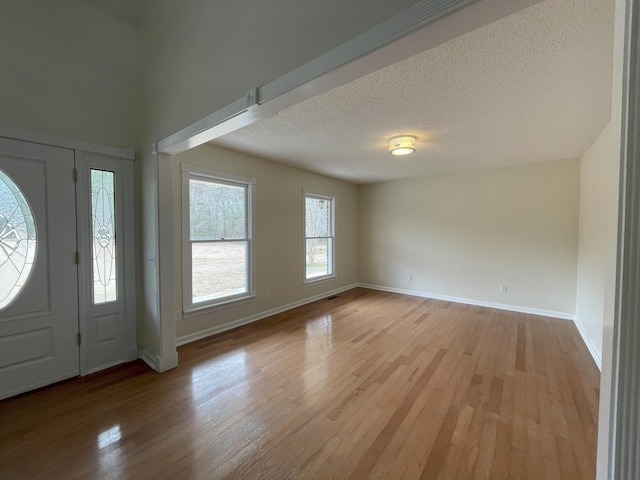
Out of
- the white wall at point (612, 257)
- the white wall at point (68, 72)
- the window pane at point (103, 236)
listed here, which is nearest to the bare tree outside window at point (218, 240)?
the window pane at point (103, 236)

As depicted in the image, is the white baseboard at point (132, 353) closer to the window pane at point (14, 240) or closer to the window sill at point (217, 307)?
the window sill at point (217, 307)

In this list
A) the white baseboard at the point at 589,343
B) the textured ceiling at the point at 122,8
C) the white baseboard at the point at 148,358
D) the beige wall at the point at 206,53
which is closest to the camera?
the beige wall at the point at 206,53

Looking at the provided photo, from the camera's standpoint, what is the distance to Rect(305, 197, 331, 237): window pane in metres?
5.17

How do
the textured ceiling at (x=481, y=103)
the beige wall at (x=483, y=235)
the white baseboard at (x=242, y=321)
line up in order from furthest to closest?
the beige wall at (x=483, y=235), the white baseboard at (x=242, y=321), the textured ceiling at (x=481, y=103)

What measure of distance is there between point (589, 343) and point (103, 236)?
17.8 ft

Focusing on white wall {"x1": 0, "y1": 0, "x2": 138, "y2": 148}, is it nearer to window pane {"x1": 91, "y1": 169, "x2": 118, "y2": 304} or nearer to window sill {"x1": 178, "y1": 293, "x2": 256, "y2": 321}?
window pane {"x1": 91, "y1": 169, "x2": 118, "y2": 304}

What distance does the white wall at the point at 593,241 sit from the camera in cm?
276

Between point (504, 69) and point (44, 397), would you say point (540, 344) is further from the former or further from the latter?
point (44, 397)

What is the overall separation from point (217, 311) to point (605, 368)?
3.60 metres

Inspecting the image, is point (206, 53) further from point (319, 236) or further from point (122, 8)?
point (319, 236)

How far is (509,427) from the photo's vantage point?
6.10 feet

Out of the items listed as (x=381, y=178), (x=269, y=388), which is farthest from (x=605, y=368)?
(x=381, y=178)

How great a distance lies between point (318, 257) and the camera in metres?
5.42

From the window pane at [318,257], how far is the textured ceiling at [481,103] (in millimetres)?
1759
